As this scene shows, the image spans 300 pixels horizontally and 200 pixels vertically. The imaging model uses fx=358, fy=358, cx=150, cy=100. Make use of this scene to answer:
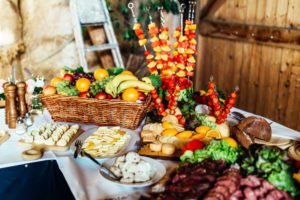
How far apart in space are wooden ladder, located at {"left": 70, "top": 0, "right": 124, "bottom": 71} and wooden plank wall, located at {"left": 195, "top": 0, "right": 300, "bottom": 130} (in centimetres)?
125

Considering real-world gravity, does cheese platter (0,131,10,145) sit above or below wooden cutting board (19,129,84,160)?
above

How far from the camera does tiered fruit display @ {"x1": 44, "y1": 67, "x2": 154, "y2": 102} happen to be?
1.97 m

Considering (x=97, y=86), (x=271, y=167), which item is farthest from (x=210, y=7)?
(x=271, y=167)

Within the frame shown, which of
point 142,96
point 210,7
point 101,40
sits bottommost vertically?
point 142,96

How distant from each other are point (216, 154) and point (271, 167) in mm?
221

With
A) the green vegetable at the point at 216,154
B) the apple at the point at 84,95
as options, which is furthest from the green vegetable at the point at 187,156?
the apple at the point at 84,95

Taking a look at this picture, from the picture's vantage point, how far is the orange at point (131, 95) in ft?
6.35

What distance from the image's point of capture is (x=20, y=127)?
1957mm

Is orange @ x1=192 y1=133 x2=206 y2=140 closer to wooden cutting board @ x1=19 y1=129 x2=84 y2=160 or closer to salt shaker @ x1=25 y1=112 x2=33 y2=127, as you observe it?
wooden cutting board @ x1=19 y1=129 x2=84 y2=160

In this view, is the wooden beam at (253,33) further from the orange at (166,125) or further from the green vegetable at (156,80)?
the orange at (166,125)

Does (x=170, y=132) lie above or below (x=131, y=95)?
below

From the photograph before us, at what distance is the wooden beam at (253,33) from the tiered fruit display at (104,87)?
199 cm

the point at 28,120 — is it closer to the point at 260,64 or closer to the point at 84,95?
the point at 84,95

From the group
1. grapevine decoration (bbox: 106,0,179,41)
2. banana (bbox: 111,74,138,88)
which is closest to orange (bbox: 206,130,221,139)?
banana (bbox: 111,74,138,88)
